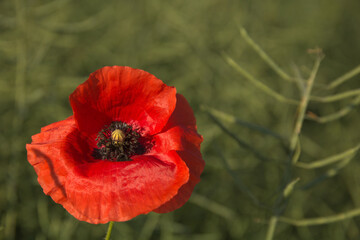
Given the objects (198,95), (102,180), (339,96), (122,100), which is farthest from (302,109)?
(198,95)

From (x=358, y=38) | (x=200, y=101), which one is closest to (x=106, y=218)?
(x=200, y=101)

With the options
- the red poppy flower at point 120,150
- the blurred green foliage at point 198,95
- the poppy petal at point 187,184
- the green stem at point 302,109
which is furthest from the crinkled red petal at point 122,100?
the blurred green foliage at point 198,95

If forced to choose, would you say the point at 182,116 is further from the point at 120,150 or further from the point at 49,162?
the point at 49,162

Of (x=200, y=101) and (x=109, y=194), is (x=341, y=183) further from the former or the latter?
(x=109, y=194)

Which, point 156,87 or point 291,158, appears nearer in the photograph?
point 156,87

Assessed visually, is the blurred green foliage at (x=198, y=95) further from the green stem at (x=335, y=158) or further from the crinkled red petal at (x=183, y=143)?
the crinkled red petal at (x=183, y=143)
